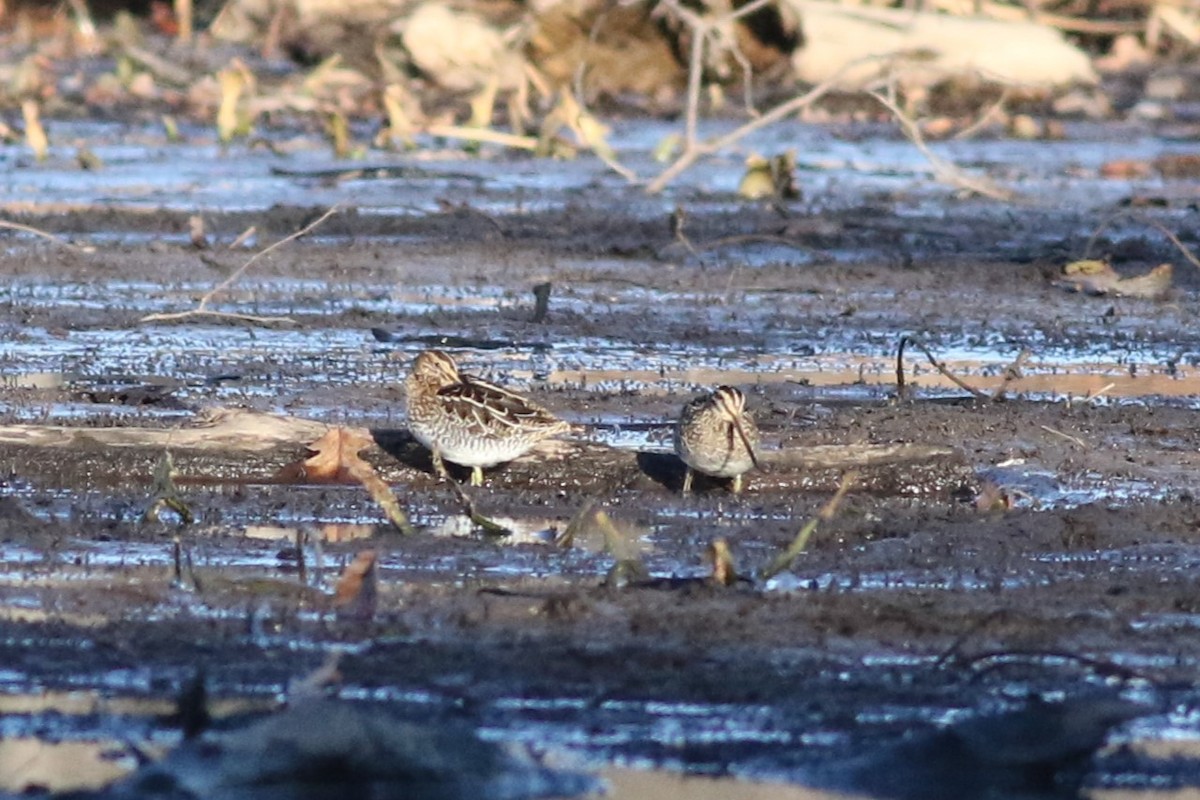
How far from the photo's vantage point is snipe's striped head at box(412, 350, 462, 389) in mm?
7398

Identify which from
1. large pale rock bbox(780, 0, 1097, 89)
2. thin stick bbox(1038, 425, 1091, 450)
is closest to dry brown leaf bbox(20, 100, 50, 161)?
large pale rock bbox(780, 0, 1097, 89)

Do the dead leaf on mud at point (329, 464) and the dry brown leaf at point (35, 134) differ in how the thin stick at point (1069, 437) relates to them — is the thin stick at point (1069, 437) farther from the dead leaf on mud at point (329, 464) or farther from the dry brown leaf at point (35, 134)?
the dry brown leaf at point (35, 134)

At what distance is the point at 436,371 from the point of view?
749 cm

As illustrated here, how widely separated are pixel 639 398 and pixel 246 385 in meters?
1.64

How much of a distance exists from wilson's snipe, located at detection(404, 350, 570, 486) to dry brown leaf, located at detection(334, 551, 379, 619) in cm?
151

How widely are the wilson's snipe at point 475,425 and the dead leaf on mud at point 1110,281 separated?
14.4 feet

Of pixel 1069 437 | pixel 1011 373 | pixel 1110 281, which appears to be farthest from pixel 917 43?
pixel 1069 437

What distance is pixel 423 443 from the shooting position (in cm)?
701

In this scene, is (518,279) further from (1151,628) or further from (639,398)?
(1151,628)

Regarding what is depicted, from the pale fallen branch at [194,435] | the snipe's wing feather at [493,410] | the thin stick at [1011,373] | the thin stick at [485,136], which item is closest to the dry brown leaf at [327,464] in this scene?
the pale fallen branch at [194,435]

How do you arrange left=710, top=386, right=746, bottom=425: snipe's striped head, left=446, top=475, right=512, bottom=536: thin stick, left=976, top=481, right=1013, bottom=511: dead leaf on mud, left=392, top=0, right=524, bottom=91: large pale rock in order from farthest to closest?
left=392, top=0, right=524, bottom=91: large pale rock
left=710, top=386, right=746, bottom=425: snipe's striped head
left=976, top=481, right=1013, bottom=511: dead leaf on mud
left=446, top=475, right=512, bottom=536: thin stick

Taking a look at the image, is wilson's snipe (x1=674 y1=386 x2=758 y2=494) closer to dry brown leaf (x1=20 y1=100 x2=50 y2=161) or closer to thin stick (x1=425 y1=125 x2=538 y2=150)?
thin stick (x1=425 y1=125 x2=538 y2=150)

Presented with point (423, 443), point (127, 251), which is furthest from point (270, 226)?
point (423, 443)

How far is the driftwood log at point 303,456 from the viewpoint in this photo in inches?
268
